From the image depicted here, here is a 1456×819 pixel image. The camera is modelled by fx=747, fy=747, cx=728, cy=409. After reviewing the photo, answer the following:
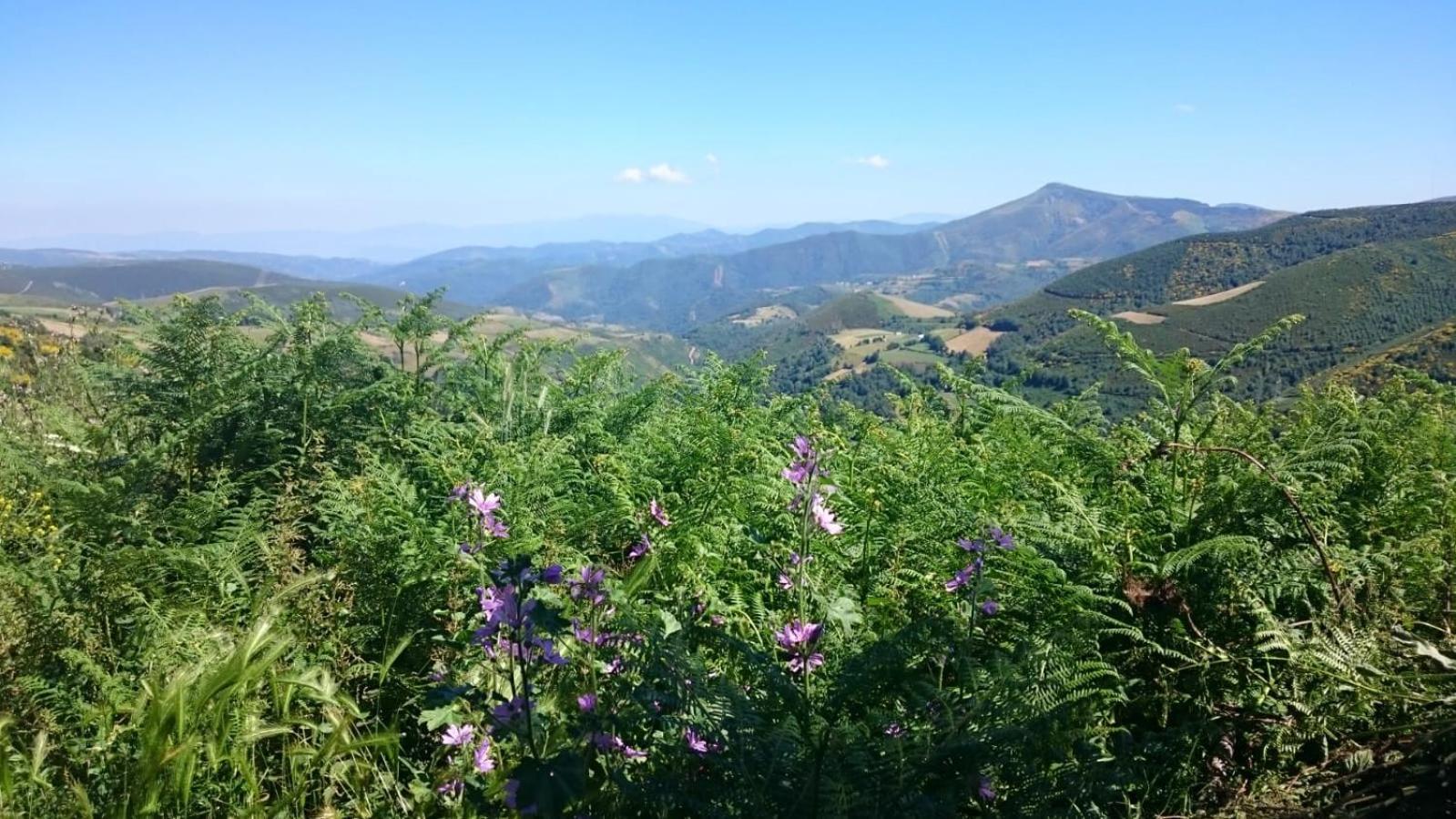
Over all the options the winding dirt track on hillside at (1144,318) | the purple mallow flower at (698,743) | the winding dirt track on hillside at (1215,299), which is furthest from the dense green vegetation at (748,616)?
the winding dirt track on hillside at (1215,299)

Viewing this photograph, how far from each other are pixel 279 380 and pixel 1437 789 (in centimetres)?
547

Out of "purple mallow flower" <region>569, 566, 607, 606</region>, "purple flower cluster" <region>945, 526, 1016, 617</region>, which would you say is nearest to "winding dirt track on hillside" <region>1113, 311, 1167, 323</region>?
"purple flower cluster" <region>945, 526, 1016, 617</region>

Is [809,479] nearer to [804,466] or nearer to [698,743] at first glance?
[804,466]

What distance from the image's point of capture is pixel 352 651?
274cm

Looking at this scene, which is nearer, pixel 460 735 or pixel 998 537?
pixel 460 735

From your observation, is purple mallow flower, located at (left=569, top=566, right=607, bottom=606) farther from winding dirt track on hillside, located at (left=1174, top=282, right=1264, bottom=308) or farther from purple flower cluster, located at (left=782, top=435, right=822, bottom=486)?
winding dirt track on hillside, located at (left=1174, top=282, right=1264, bottom=308)

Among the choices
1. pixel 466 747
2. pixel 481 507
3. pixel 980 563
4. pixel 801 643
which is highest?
pixel 481 507

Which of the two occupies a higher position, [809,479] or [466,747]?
[809,479]

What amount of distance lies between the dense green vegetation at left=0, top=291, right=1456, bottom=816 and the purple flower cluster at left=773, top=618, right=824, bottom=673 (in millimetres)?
13

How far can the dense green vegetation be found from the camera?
1718 mm

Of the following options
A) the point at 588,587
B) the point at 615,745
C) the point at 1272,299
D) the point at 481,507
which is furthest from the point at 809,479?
the point at 1272,299

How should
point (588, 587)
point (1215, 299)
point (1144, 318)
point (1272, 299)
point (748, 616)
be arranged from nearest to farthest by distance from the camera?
point (588, 587), point (748, 616), point (1272, 299), point (1144, 318), point (1215, 299)

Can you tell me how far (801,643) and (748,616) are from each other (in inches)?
18.3

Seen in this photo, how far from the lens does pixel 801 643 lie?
82.9 inches
